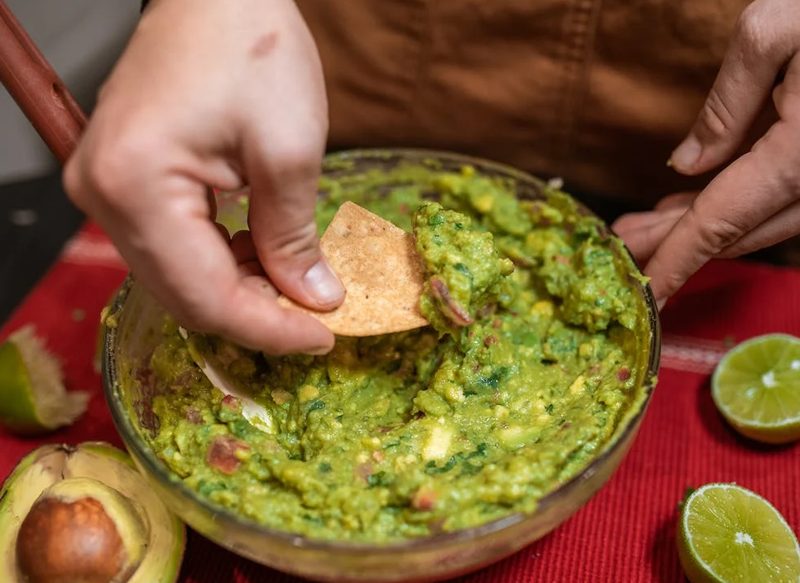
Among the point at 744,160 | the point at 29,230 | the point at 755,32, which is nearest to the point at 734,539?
the point at 744,160

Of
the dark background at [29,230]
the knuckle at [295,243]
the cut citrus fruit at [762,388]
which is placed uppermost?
the knuckle at [295,243]

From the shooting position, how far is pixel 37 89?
Answer: 4.13 ft

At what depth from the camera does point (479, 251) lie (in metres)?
1.42

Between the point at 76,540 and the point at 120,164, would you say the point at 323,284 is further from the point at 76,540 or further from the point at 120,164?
the point at 76,540

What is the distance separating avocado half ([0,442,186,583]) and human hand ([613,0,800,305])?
1.00m

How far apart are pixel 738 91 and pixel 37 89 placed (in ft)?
3.91

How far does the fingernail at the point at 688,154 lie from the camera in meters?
1.66

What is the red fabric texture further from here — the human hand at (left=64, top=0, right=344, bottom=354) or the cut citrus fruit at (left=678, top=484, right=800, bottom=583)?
the human hand at (left=64, top=0, right=344, bottom=354)

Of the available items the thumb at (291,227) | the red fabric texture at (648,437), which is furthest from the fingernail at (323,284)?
the red fabric texture at (648,437)

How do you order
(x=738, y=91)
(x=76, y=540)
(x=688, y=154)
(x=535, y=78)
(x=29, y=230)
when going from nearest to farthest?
1. (x=76, y=540)
2. (x=738, y=91)
3. (x=688, y=154)
4. (x=535, y=78)
5. (x=29, y=230)

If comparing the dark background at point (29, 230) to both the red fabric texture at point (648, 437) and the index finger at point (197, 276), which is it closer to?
the red fabric texture at point (648, 437)

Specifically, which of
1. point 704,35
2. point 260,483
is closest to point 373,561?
point 260,483

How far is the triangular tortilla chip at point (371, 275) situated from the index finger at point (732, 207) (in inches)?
18.7

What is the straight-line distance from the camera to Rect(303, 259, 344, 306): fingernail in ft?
4.33
